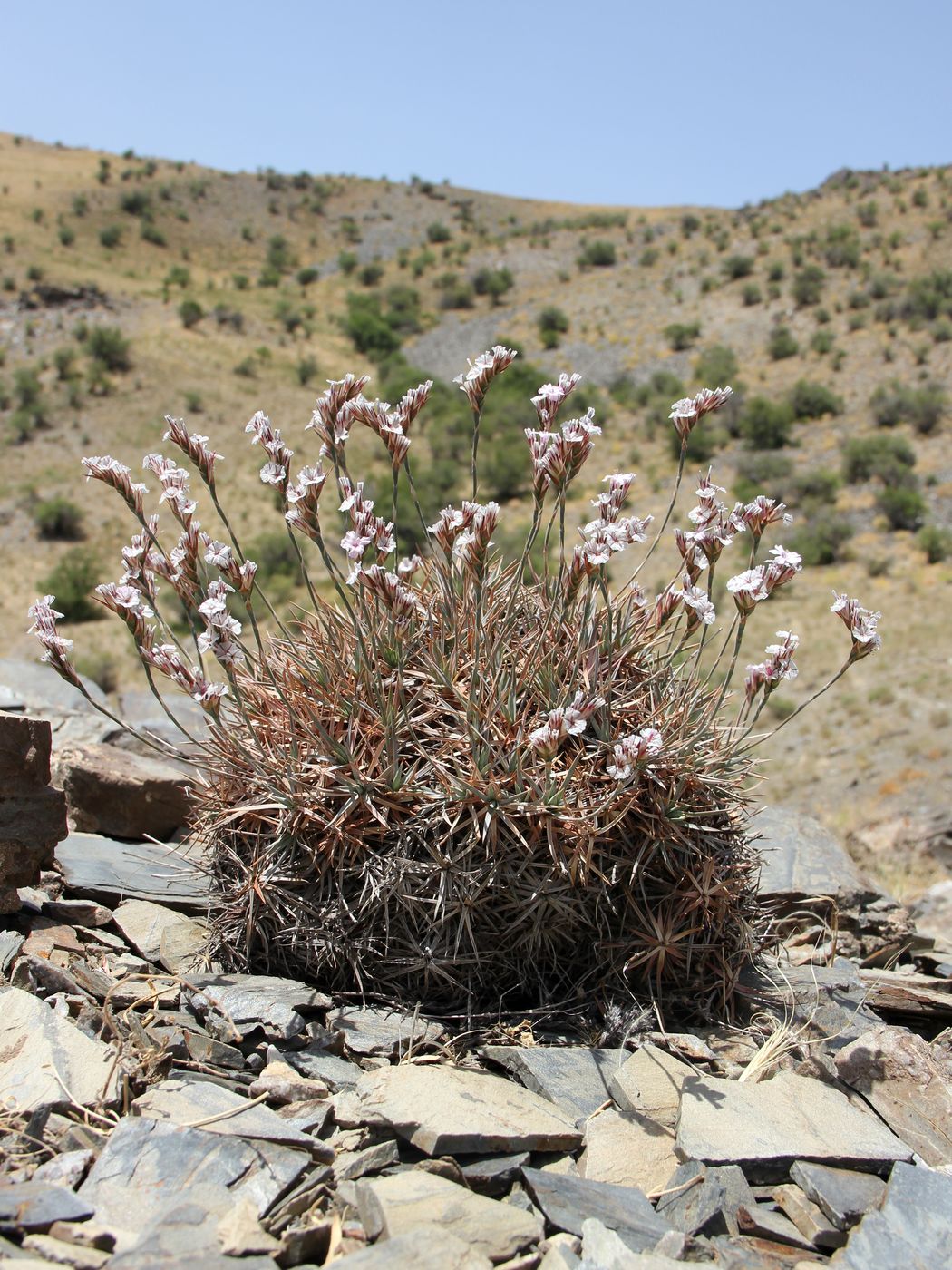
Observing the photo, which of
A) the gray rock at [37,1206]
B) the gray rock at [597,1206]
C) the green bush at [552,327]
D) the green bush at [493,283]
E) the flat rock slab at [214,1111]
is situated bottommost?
the gray rock at [597,1206]

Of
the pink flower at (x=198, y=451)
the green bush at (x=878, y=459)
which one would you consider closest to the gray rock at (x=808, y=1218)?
the pink flower at (x=198, y=451)

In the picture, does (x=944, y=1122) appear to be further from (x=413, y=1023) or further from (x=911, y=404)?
(x=911, y=404)

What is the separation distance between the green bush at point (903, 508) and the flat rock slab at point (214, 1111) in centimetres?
2387

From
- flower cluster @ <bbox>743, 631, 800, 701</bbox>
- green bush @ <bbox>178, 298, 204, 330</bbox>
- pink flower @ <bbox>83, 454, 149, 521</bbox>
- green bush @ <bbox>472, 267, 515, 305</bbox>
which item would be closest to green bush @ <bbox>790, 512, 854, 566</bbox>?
flower cluster @ <bbox>743, 631, 800, 701</bbox>

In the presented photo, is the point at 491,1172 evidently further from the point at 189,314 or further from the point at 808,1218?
the point at 189,314

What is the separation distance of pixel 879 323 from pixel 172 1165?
3921cm

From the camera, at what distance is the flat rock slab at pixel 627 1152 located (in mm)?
2719

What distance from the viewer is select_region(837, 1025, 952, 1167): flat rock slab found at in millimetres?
3154

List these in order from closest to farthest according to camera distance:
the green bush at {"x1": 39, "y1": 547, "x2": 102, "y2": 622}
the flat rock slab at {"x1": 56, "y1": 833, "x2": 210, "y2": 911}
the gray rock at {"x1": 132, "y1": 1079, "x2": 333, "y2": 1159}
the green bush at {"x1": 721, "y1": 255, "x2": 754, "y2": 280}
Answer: the gray rock at {"x1": 132, "y1": 1079, "x2": 333, "y2": 1159}, the flat rock slab at {"x1": 56, "y1": 833, "x2": 210, "y2": 911}, the green bush at {"x1": 39, "y1": 547, "x2": 102, "y2": 622}, the green bush at {"x1": 721, "y1": 255, "x2": 754, "y2": 280}

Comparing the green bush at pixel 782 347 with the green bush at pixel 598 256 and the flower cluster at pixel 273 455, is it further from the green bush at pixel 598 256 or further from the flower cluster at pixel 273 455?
the flower cluster at pixel 273 455

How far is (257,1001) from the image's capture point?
10.6 ft

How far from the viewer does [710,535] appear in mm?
3551

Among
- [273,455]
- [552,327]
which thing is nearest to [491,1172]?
[273,455]

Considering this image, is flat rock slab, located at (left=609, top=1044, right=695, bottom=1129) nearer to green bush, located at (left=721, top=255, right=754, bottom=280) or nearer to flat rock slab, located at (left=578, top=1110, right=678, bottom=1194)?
flat rock slab, located at (left=578, top=1110, right=678, bottom=1194)
